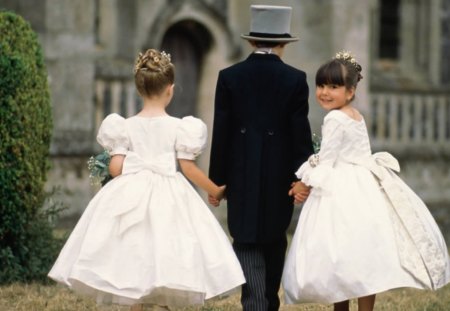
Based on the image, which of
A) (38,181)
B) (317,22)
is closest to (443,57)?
(317,22)

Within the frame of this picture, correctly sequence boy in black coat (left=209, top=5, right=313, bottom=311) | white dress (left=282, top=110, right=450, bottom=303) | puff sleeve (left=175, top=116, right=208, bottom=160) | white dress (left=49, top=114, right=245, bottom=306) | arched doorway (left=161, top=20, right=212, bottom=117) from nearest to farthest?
white dress (left=49, top=114, right=245, bottom=306) < white dress (left=282, top=110, right=450, bottom=303) < puff sleeve (left=175, top=116, right=208, bottom=160) < boy in black coat (left=209, top=5, right=313, bottom=311) < arched doorway (left=161, top=20, right=212, bottom=117)

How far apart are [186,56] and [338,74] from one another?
956 centimetres

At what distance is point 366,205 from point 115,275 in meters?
1.44

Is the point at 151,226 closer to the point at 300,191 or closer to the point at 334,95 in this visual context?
Answer: the point at 300,191

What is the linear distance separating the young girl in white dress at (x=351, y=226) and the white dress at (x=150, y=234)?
1.44 feet

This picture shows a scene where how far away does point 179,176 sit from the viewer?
6715 mm

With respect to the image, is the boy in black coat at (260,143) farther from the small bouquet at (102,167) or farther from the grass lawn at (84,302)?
the grass lawn at (84,302)

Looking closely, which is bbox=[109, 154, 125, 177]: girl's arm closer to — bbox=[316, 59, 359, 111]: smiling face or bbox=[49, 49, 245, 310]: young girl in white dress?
bbox=[49, 49, 245, 310]: young girl in white dress

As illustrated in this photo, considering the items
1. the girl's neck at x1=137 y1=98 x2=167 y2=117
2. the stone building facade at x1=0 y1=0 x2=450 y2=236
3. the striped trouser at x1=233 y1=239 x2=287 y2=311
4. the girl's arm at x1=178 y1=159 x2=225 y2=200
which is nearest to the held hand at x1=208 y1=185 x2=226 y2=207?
the girl's arm at x1=178 y1=159 x2=225 y2=200

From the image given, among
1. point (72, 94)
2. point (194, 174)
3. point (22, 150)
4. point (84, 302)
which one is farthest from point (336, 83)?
point (72, 94)

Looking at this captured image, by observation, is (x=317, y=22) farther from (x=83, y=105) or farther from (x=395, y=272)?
(x=395, y=272)

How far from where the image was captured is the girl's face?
22.7 feet

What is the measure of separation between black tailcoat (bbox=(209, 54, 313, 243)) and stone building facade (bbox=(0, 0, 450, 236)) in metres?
7.35

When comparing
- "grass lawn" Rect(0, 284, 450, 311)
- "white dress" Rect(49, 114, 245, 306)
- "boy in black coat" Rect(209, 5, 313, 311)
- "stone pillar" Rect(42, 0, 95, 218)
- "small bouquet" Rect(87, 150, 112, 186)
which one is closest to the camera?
"white dress" Rect(49, 114, 245, 306)
